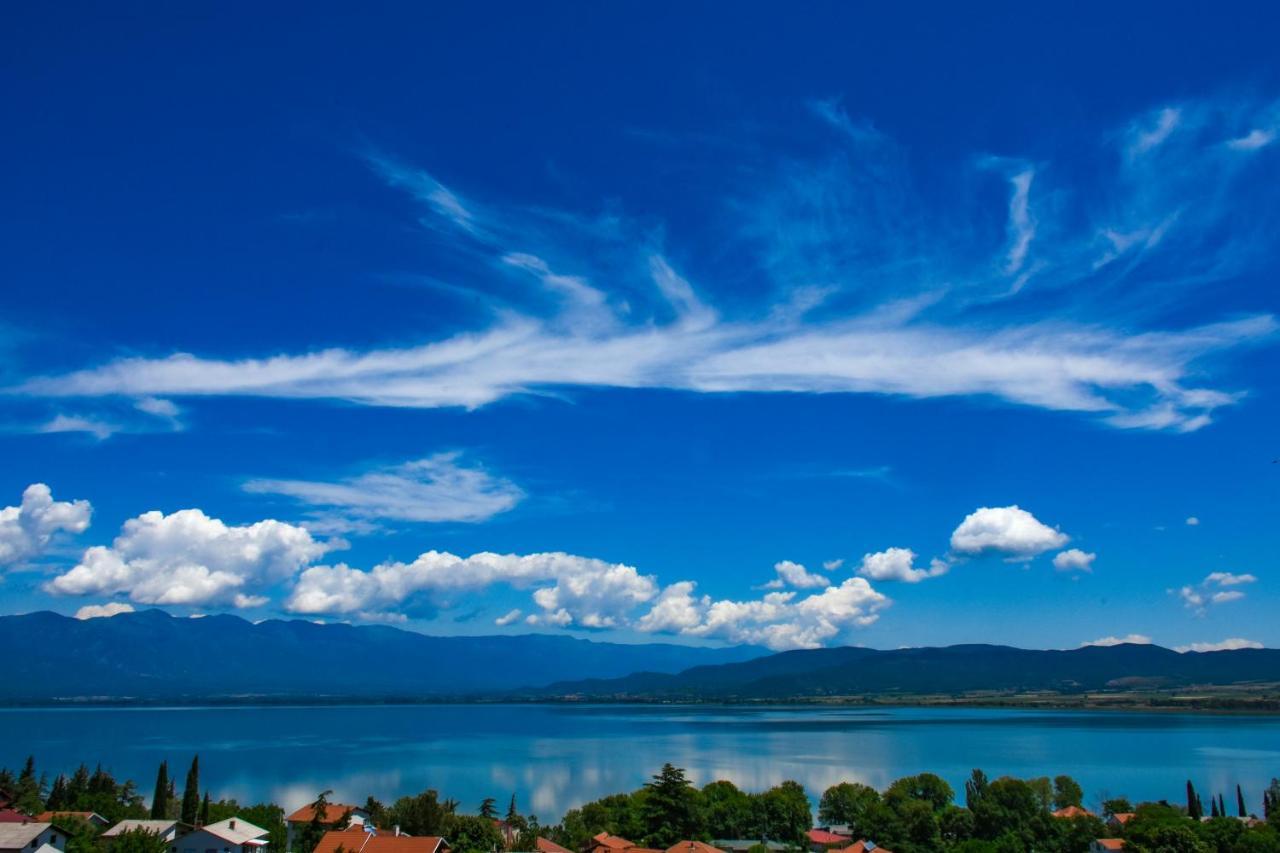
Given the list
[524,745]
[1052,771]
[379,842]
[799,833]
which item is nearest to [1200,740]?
[1052,771]

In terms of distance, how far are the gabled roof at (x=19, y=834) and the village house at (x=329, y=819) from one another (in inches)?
591

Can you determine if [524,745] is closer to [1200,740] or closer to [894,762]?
[894,762]

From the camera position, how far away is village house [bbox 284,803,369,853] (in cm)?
5769

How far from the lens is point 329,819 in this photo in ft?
193

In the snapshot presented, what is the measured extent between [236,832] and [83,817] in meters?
12.5

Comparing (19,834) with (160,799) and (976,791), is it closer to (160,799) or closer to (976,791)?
(160,799)

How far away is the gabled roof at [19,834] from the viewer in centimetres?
4409

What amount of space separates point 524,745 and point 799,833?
115403mm

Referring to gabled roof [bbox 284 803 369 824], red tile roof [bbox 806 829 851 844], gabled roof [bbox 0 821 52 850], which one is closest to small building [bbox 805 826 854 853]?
red tile roof [bbox 806 829 851 844]

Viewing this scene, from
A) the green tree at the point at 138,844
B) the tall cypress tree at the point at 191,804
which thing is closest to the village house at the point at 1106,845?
the green tree at the point at 138,844

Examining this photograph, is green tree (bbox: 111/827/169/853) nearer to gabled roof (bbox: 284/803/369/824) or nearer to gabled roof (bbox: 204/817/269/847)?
gabled roof (bbox: 204/817/269/847)

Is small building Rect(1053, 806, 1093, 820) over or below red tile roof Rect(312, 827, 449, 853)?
below

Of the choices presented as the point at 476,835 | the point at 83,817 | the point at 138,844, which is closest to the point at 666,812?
the point at 476,835

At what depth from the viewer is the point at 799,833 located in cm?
6291
